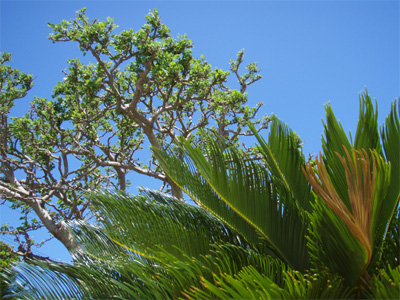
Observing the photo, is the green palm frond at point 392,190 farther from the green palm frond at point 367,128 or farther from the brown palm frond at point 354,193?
the brown palm frond at point 354,193

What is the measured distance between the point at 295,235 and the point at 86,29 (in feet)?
21.8

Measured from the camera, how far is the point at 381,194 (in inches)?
100

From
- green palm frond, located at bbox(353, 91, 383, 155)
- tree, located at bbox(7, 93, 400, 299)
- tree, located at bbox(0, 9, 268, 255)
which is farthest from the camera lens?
tree, located at bbox(0, 9, 268, 255)

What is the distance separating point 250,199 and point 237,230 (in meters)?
0.33

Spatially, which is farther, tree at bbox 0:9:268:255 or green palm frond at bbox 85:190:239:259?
tree at bbox 0:9:268:255

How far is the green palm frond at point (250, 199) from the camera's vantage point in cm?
350

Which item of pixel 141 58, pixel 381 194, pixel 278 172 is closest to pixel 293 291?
pixel 381 194

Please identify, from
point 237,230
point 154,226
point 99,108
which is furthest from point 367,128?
point 99,108

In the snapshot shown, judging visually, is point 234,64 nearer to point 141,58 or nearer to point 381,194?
point 141,58

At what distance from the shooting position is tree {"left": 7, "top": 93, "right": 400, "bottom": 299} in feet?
9.27

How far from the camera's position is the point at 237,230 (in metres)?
3.66

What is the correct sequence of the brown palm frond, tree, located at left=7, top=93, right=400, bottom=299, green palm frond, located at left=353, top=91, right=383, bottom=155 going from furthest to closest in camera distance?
green palm frond, located at left=353, top=91, right=383, bottom=155
tree, located at left=7, top=93, right=400, bottom=299
the brown palm frond

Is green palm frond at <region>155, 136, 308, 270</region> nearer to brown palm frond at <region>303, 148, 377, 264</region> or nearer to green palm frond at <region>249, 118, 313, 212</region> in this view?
green palm frond at <region>249, 118, 313, 212</region>

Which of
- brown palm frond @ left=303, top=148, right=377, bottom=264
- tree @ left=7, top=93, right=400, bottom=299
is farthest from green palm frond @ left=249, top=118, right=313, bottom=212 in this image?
brown palm frond @ left=303, top=148, right=377, bottom=264
